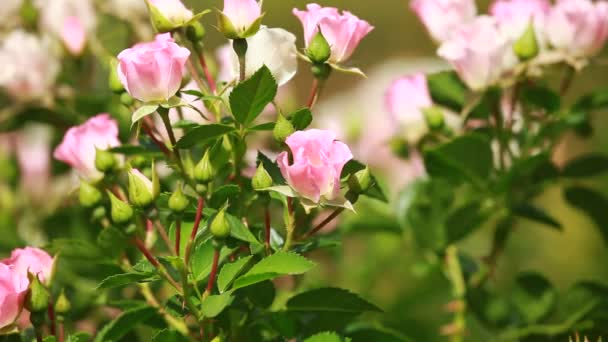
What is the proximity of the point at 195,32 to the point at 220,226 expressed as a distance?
0.19m

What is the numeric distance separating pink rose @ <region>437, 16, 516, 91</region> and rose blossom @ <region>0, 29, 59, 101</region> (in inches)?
20.5

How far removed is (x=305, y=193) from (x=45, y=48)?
26.0 inches

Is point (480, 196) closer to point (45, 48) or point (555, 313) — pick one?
point (555, 313)

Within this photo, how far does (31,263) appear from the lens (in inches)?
29.0

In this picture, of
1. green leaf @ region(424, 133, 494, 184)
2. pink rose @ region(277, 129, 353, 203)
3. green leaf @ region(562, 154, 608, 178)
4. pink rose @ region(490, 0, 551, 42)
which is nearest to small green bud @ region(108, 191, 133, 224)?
pink rose @ region(277, 129, 353, 203)

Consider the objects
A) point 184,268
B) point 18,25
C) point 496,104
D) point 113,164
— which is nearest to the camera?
point 184,268

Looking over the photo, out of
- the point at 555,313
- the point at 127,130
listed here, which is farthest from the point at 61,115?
the point at 555,313

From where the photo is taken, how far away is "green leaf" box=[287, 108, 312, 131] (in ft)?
2.32

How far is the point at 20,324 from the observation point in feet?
2.48

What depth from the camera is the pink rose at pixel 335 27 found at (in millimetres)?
748

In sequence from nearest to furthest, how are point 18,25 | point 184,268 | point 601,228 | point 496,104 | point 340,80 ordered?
point 184,268 → point 496,104 → point 601,228 → point 18,25 → point 340,80

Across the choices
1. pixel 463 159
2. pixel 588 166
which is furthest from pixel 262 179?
pixel 588 166

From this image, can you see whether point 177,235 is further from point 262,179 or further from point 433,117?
point 433,117

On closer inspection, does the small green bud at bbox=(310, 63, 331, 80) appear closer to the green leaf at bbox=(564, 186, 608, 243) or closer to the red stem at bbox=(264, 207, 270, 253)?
the red stem at bbox=(264, 207, 270, 253)
